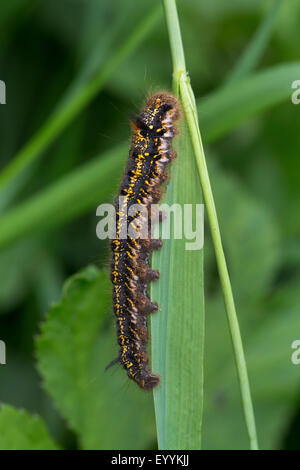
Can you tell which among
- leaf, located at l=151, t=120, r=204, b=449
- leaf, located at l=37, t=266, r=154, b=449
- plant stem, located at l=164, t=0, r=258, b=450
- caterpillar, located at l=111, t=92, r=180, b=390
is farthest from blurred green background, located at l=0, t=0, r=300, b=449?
plant stem, located at l=164, t=0, r=258, b=450

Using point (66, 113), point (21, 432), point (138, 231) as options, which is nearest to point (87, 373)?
point (21, 432)

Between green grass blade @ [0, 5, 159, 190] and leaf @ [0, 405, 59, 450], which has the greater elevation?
green grass blade @ [0, 5, 159, 190]

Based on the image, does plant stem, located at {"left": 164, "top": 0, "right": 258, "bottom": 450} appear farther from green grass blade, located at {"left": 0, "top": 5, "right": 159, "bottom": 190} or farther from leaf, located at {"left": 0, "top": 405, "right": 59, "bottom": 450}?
green grass blade, located at {"left": 0, "top": 5, "right": 159, "bottom": 190}

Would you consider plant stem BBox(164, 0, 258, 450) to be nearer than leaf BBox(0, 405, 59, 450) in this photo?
Yes

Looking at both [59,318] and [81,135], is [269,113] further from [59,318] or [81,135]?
[59,318]

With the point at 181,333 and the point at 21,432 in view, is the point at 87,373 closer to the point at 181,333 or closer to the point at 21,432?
the point at 21,432

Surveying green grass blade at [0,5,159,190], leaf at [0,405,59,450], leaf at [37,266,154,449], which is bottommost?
leaf at [0,405,59,450]

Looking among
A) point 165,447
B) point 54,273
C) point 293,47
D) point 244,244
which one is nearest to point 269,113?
point 293,47
